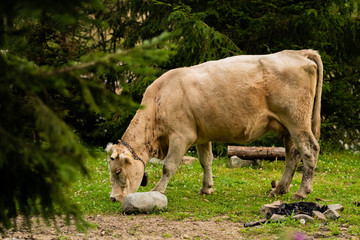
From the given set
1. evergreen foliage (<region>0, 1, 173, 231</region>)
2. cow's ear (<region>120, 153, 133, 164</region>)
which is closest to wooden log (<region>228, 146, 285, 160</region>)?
cow's ear (<region>120, 153, 133, 164</region>)

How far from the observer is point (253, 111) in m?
8.52

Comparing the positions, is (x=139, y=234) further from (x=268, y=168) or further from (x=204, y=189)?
(x=268, y=168)

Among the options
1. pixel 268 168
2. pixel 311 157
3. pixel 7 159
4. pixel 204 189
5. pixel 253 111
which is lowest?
pixel 268 168

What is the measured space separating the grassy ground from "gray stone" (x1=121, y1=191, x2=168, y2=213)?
0.18 metres

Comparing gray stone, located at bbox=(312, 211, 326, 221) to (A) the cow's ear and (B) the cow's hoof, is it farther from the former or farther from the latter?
(A) the cow's ear

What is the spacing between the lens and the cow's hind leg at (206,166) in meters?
9.40

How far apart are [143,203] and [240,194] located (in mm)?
2655

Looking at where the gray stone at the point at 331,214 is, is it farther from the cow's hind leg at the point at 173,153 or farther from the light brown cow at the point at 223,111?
the cow's hind leg at the point at 173,153

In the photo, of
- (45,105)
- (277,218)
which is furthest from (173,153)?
(45,105)

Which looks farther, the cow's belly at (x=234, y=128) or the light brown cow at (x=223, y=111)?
the cow's belly at (x=234, y=128)

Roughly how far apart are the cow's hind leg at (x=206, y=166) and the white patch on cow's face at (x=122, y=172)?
5.04ft

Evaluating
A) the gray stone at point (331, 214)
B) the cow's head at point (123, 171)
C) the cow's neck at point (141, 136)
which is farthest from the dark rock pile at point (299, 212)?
the cow's neck at point (141, 136)

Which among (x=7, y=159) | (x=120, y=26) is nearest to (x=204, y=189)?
(x=7, y=159)

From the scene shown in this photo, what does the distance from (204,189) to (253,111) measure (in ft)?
6.64
